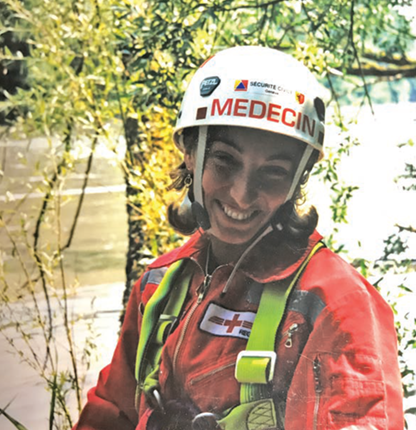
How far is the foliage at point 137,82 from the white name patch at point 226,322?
52 cm

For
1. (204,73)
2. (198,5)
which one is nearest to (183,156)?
(204,73)

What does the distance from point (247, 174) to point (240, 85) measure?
0.26 metres

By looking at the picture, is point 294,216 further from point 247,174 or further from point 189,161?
point 189,161

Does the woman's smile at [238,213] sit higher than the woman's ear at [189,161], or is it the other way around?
the woman's ear at [189,161]

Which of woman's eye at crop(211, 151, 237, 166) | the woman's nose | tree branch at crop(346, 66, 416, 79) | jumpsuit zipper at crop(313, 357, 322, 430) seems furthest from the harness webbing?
tree branch at crop(346, 66, 416, 79)

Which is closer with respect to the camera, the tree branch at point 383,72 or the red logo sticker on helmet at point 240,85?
the red logo sticker on helmet at point 240,85

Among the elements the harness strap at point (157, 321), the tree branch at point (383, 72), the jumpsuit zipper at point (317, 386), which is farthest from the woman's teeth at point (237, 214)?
the tree branch at point (383, 72)

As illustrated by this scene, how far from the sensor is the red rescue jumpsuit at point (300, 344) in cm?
236

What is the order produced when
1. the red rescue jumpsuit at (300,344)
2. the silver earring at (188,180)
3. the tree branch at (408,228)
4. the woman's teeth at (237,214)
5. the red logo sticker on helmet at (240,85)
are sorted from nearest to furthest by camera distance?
the red rescue jumpsuit at (300,344) < the red logo sticker on helmet at (240,85) < the woman's teeth at (237,214) < the silver earring at (188,180) < the tree branch at (408,228)

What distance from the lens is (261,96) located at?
8.02ft

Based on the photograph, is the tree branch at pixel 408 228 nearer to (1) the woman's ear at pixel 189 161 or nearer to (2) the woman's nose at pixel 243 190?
(2) the woman's nose at pixel 243 190

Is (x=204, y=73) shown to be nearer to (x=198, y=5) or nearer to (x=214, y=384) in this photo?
(x=198, y=5)

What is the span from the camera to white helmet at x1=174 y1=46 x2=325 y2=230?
8.04 ft

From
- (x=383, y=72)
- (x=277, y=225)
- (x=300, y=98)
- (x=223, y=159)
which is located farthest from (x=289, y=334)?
(x=383, y=72)
